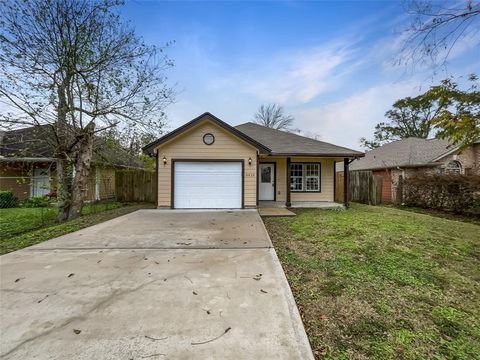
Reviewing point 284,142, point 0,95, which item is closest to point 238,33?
point 284,142

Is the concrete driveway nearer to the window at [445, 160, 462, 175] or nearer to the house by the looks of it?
the house

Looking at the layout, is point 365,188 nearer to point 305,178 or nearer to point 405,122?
point 305,178

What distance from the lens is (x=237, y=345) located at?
2.06 metres

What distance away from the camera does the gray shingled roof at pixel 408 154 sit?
14.9 metres

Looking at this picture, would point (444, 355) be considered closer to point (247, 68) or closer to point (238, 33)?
point (238, 33)

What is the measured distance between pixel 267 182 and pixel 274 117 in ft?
74.2

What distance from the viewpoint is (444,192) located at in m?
11.4

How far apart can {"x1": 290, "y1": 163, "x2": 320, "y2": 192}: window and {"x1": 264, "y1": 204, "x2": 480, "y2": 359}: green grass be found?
249 inches

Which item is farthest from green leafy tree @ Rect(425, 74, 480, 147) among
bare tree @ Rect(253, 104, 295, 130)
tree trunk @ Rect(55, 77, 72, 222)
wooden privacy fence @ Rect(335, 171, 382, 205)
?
bare tree @ Rect(253, 104, 295, 130)

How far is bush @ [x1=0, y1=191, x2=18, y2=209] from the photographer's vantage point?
1183cm

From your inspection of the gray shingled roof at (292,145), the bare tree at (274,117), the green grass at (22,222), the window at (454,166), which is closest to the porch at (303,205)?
the gray shingled roof at (292,145)

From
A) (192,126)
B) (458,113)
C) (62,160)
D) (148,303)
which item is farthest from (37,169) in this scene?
(458,113)

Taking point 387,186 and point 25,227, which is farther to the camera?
point 387,186

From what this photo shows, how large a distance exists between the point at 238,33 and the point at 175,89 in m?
3.63
